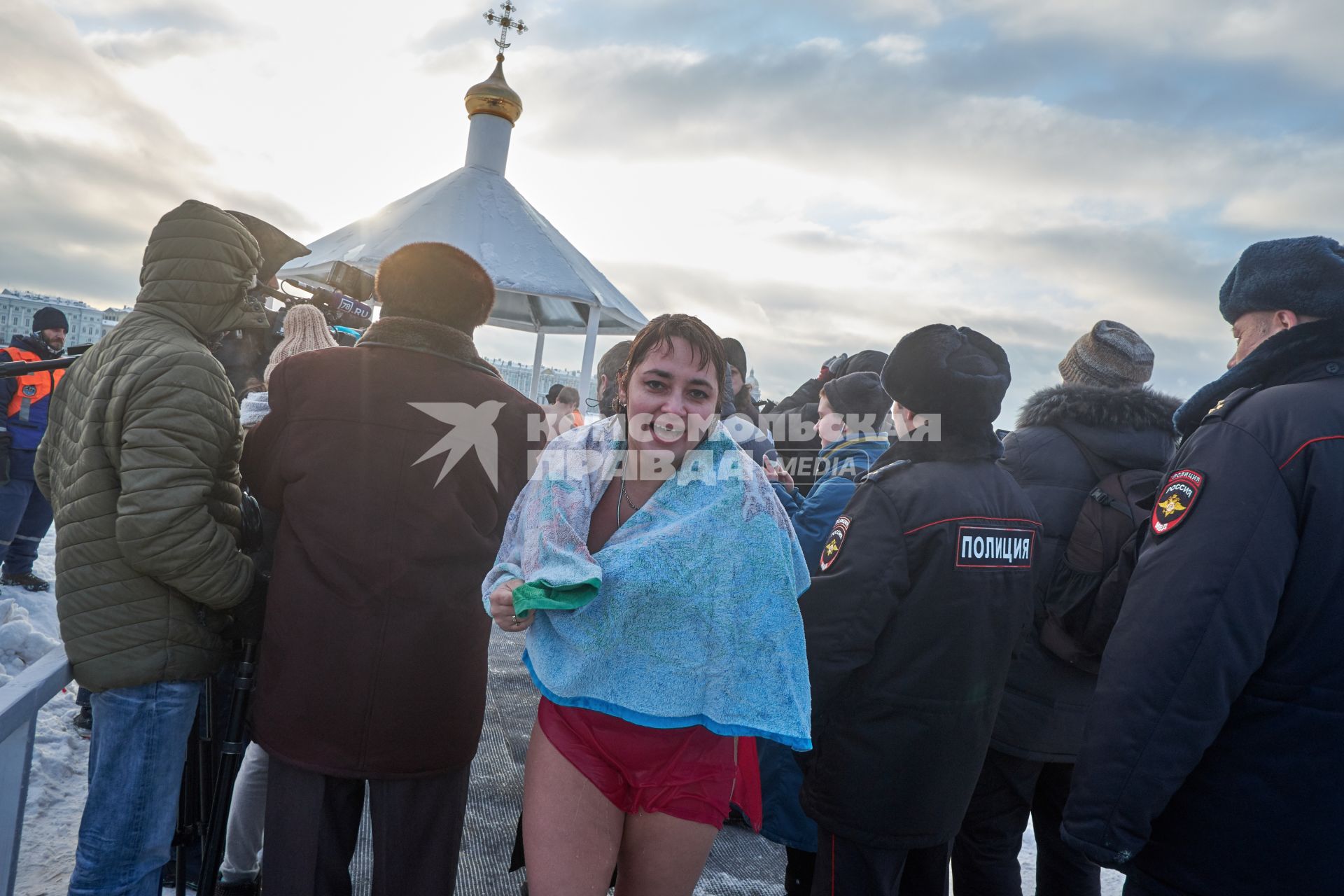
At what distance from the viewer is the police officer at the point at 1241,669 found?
60.0 inches

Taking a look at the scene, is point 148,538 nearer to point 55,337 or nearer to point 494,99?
point 55,337

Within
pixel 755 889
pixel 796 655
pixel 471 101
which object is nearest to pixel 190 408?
pixel 796 655

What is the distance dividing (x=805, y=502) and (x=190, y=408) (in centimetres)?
223

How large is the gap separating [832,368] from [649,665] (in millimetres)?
3813

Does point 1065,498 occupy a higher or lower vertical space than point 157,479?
higher

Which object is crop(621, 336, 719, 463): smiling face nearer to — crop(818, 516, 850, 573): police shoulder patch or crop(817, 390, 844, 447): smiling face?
crop(818, 516, 850, 573): police shoulder patch

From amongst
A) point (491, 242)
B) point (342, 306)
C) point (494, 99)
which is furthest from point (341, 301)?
point (494, 99)

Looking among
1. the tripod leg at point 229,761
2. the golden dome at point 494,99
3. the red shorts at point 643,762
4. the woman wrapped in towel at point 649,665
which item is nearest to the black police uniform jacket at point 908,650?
the woman wrapped in towel at point 649,665

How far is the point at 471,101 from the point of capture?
38.3 feet

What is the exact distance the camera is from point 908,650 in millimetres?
2184

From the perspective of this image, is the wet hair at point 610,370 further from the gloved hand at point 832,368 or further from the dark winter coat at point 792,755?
the gloved hand at point 832,368

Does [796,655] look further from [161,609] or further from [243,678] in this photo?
[161,609]

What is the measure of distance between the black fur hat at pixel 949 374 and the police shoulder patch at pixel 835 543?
0.46 m

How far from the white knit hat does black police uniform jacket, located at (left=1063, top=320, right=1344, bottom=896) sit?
302 centimetres
